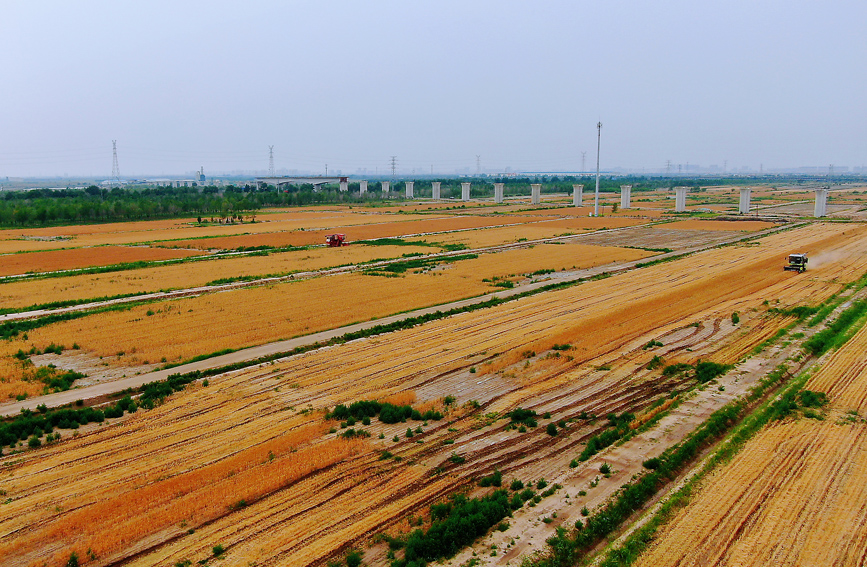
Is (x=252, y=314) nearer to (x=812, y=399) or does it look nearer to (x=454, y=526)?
(x=454, y=526)

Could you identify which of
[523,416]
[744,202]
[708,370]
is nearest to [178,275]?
[523,416]

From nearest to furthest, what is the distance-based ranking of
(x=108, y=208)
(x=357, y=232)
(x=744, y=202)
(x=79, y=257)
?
1. (x=79, y=257)
2. (x=357, y=232)
3. (x=744, y=202)
4. (x=108, y=208)

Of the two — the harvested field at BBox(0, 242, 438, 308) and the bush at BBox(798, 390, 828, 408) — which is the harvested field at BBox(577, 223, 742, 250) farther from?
the bush at BBox(798, 390, 828, 408)

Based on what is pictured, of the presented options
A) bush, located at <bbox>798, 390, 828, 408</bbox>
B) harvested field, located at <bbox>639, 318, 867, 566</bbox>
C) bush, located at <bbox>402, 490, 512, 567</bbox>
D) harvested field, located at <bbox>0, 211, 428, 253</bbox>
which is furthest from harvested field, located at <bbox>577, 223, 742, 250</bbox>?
bush, located at <bbox>402, 490, 512, 567</bbox>

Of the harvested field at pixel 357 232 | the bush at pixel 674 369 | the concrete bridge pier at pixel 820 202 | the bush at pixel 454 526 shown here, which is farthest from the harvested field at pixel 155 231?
the bush at pixel 454 526

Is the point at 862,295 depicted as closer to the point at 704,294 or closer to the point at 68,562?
the point at 704,294

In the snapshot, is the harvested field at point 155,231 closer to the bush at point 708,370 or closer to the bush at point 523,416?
the bush at point 708,370
